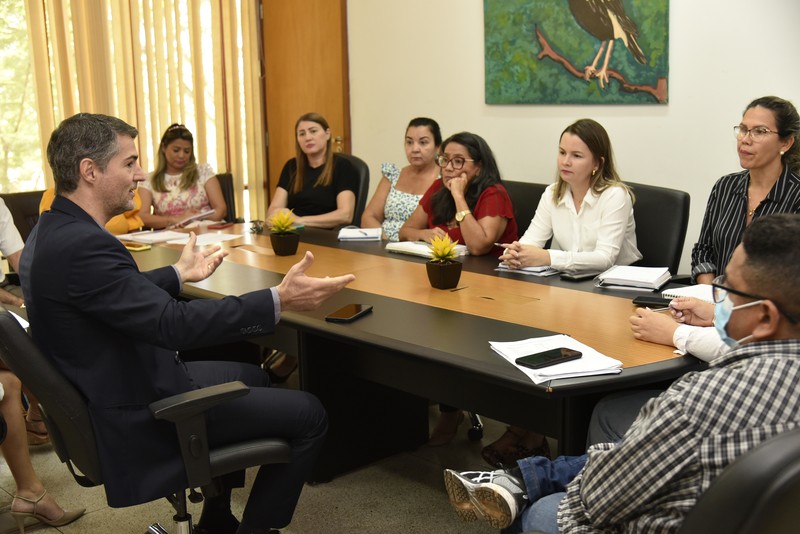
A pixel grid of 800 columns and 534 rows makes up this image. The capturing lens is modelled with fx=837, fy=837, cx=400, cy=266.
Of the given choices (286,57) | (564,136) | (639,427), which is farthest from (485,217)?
(286,57)

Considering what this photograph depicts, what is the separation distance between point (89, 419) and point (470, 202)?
83.8 inches

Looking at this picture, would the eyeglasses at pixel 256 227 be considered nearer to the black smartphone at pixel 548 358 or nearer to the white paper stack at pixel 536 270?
the white paper stack at pixel 536 270

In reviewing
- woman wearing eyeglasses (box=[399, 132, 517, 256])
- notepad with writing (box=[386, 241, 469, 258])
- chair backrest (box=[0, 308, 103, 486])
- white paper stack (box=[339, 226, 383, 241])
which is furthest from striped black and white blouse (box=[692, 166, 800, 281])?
chair backrest (box=[0, 308, 103, 486])

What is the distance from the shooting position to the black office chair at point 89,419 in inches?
75.4

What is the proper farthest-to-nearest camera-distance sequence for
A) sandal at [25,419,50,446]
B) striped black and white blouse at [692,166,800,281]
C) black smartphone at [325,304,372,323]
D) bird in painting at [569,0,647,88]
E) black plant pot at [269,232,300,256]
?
bird in painting at [569,0,647,88] < black plant pot at [269,232,300,256] < sandal at [25,419,50,446] < striped black and white blouse at [692,166,800,281] < black smartphone at [325,304,372,323]

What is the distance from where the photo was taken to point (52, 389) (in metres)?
1.93

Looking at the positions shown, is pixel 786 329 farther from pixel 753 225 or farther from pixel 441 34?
pixel 441 34

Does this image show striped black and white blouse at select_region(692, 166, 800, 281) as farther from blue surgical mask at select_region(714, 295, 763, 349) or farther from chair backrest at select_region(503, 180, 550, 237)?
blue surgical mask at select_region(714, 295, 763, 349)

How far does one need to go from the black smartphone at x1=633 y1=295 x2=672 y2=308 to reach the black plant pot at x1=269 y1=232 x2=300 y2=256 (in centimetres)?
155

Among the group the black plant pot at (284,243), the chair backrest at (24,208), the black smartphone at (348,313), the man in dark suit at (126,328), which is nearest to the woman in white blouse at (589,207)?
the black smartphone at (348,313)

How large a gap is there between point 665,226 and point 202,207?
9.05ft

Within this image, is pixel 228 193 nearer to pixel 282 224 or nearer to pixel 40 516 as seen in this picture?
pixel 282 224

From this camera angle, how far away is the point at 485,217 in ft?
11.7

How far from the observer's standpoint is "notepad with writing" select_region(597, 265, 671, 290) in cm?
277
